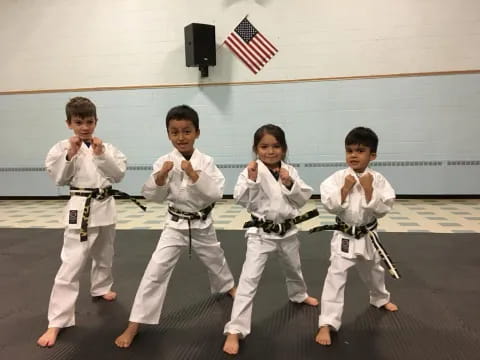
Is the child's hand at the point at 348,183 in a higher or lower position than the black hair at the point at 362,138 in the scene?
lower

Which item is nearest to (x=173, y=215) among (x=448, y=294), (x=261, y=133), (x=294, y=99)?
(x=261, y=133)

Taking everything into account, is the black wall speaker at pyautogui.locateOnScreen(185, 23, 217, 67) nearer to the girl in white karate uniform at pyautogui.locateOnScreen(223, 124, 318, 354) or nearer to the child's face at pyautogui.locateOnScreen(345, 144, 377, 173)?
the girl in white karate uniform at pyautogui.locateOnScreen(223, 124, 318, 354)

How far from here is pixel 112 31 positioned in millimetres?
6402

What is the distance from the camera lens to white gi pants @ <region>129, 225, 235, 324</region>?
2.08 meters

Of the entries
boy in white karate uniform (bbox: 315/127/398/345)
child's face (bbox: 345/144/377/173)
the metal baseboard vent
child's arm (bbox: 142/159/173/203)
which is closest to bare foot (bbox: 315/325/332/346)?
boy in white karate uniform (bbox: 315/127/398/345)

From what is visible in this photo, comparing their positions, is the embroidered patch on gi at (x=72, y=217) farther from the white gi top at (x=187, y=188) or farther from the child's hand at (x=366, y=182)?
the child's hand at (x=366, y=182)

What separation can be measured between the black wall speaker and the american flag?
13.1 inches

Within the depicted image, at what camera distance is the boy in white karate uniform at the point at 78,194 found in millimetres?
2146

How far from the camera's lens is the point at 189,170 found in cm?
204

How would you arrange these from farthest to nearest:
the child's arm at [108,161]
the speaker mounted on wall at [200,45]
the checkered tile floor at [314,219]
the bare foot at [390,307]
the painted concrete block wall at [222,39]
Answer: the speaker mounted on wall at [200,45] → the painted concrete block wall at [222,39] → the checkered tile floor at [314,219] → the bare foot at [390,307] → the child's arm at [108,161]

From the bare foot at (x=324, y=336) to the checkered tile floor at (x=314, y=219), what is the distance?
8.03 ft

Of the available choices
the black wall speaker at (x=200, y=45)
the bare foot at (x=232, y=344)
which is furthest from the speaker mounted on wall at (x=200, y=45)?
the bare foot at (x=232, y=344)

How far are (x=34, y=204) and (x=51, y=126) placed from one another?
4.75 ft

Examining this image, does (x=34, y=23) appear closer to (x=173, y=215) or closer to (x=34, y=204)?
(x=34, y=204)
